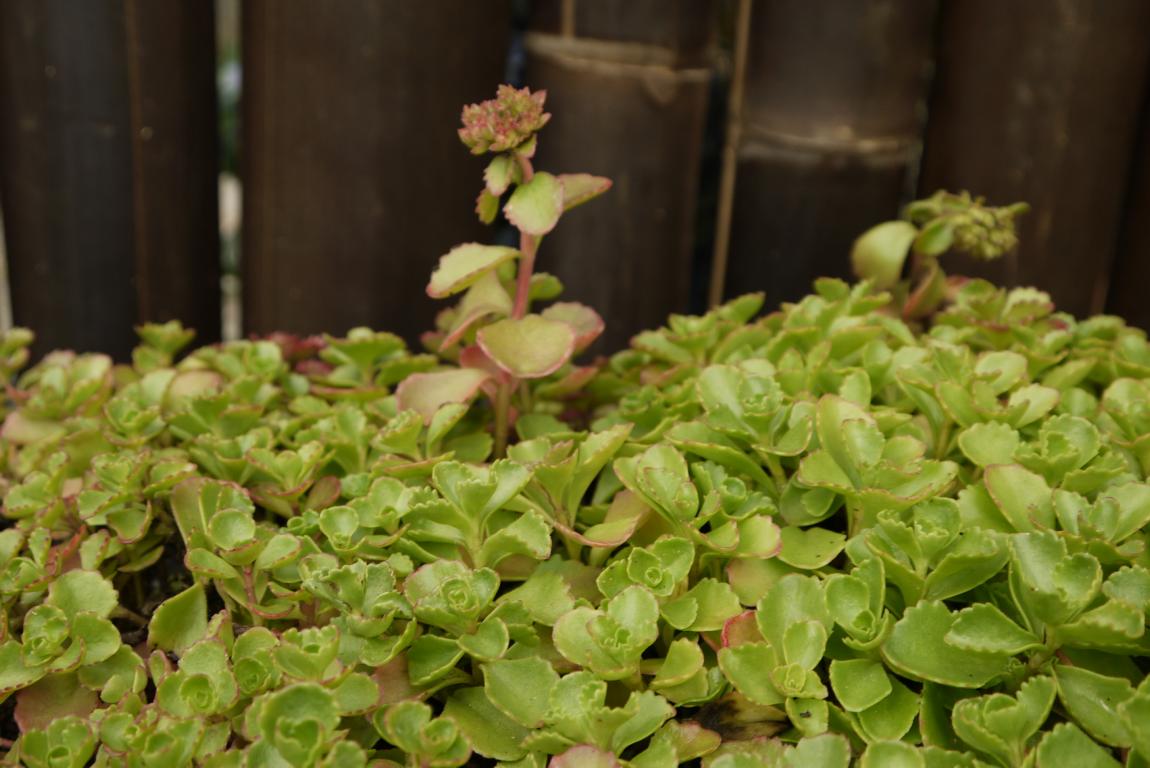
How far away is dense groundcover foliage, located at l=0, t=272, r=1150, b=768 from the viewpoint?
650mm

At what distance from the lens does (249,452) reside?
875 millimetres

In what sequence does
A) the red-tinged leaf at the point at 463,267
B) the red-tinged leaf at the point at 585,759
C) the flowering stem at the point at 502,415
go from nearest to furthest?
the red-tinged leaf at the point at 585,759, the red-tinged leaf at the point at 463,267, the flowering stem at the point at 502,415

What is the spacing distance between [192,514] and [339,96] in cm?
75

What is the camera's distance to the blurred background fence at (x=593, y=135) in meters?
1.42

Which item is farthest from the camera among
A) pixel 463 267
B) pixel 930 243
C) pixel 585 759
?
pixel 930 243

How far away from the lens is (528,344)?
903 millimetres

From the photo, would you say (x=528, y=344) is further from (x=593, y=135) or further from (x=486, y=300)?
(x=593, y=135)

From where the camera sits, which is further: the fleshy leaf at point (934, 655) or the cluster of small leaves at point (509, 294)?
the cluster of small leaves at point (509, 294)

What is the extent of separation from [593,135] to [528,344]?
25.2 inches

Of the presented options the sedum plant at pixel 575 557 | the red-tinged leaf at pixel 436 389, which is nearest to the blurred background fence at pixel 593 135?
the sedum plant at pixel 575 557

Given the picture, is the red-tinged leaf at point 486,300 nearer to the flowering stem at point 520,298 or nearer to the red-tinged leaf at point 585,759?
the flowering stem at point 520,298

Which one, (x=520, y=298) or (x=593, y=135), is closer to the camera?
(x=520, y=298)

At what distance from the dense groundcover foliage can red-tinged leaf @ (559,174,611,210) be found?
176 mm

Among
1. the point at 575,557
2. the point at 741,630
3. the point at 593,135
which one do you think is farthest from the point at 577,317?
the point at 593,135
